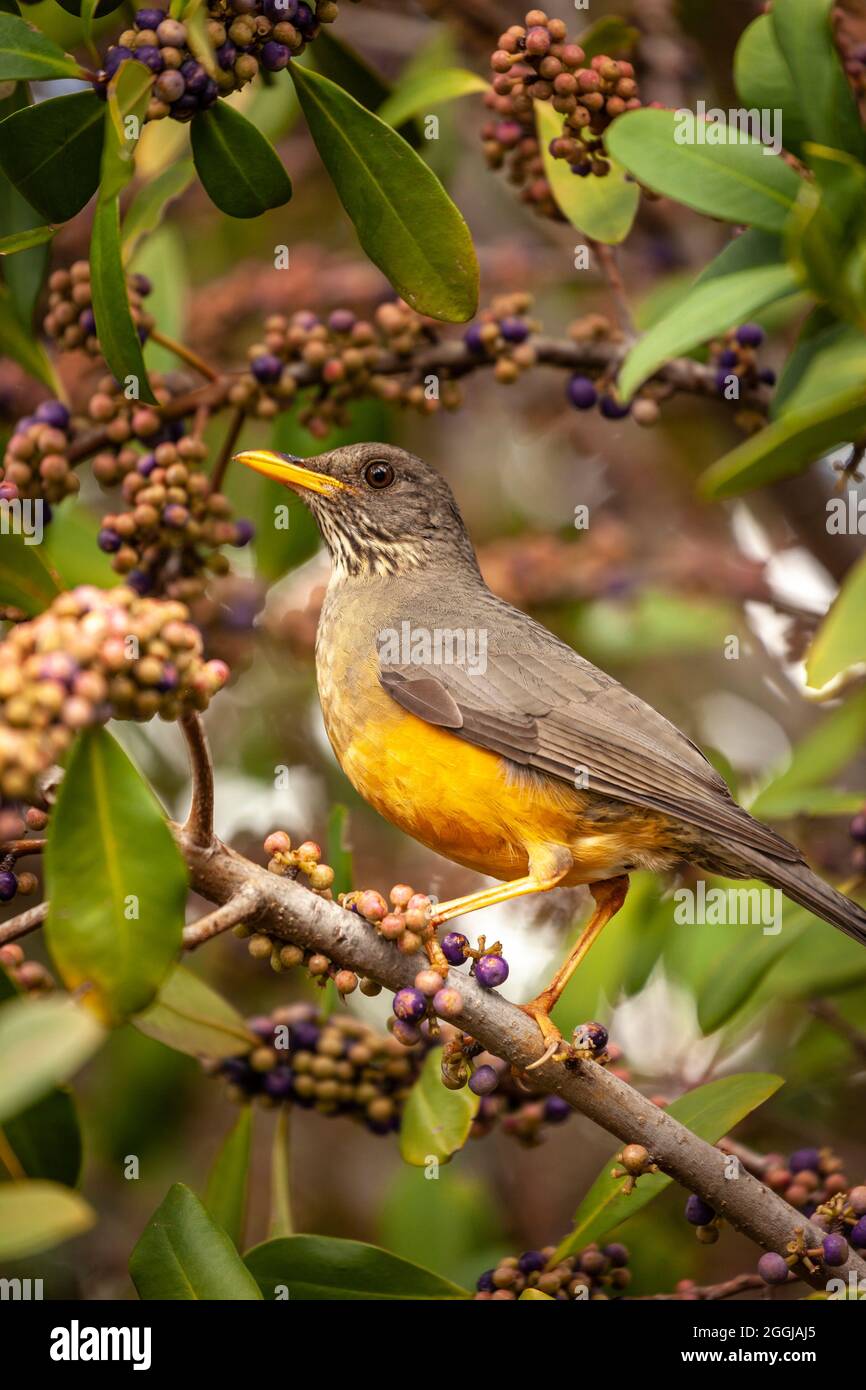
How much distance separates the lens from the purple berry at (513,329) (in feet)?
14.2

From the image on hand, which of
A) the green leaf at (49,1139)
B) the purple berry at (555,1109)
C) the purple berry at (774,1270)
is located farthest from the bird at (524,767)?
the green leaf at (49,1139)

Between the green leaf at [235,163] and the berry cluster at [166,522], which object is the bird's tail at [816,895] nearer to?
the berry cluster at [166,522]

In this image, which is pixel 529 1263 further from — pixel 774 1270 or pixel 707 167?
pixel 707 167

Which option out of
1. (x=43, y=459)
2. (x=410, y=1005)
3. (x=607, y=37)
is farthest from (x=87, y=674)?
(x=607, y=37)

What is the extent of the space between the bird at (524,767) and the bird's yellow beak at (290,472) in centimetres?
2

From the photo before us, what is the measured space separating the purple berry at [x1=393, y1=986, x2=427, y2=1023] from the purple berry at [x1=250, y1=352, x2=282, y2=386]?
205cm

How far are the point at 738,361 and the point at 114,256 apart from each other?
1.99 metres

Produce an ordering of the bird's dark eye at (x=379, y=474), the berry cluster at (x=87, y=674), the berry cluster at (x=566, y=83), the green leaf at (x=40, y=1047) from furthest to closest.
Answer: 1. the bird's dark eye at (x=379, y=474)
2. the berry cluster at (x=566, y=83)
3. the berry cluster at (x=87, y=674)
4. the green leaf at (x=40, y=1047)

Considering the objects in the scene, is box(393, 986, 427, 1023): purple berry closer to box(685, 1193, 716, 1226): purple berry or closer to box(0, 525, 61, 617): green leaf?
box(685, 1193, 716, 1226): purple berry

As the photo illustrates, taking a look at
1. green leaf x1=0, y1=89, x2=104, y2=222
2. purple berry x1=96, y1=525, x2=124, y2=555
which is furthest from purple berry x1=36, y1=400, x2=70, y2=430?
green leaf x1=0, y1=89, x2=104, y2=222

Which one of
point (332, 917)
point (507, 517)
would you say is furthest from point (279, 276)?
point (332, 917)

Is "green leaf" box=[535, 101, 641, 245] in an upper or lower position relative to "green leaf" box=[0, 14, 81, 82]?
upper

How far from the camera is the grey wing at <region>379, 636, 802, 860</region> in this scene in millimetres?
3957

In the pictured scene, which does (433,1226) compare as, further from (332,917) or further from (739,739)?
(739,739)
